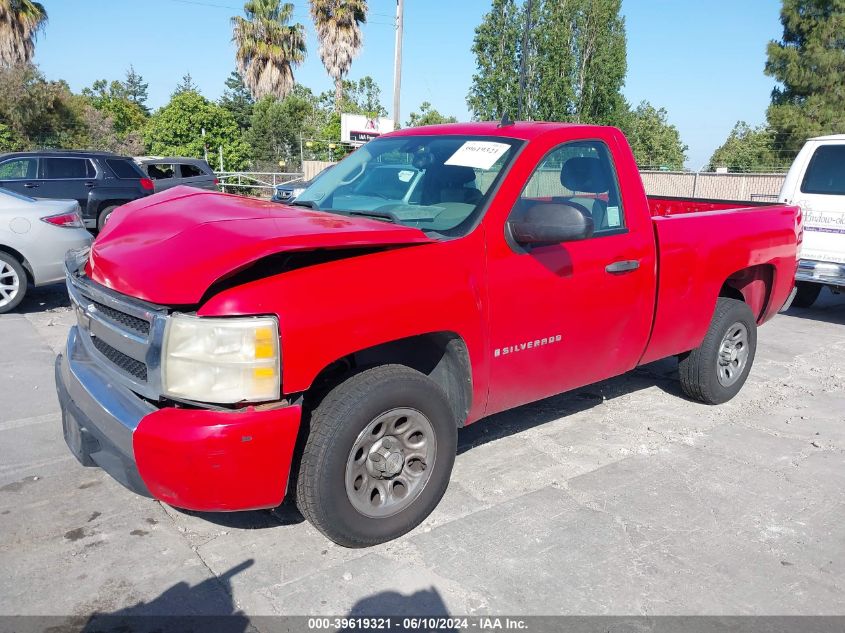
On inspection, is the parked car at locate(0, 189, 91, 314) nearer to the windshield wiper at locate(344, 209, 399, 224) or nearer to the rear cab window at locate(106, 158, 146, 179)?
the windshield wiper at locate(344, 209, 399, 224)

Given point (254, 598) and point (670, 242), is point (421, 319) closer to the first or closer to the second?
point (254, 598)

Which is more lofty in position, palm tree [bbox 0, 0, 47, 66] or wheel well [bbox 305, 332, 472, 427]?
palm tree [bbox 0, 0, 47, 66]

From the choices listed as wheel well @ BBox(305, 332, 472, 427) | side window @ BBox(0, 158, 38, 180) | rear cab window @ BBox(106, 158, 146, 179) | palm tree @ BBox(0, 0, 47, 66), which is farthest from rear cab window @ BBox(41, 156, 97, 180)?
palm tree @ BBox(0, 0, 47, 66)

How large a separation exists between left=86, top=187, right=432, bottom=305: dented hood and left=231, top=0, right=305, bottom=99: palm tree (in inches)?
1498

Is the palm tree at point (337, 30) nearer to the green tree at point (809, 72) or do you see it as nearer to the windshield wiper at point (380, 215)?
the green tree at point (809, 72)

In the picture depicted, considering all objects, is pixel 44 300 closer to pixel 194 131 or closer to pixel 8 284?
pixel 8 284

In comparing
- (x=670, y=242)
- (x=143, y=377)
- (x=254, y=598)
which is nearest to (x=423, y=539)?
(x=254, y=598)

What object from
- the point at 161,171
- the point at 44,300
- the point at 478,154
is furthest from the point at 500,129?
the point at 161,171

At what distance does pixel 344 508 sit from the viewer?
9.79 feet

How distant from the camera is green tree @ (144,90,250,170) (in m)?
29.0

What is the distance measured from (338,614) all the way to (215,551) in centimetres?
75

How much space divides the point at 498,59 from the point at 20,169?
3220 centimetres

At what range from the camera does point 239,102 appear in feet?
219

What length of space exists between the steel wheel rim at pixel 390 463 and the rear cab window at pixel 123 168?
12.1m
